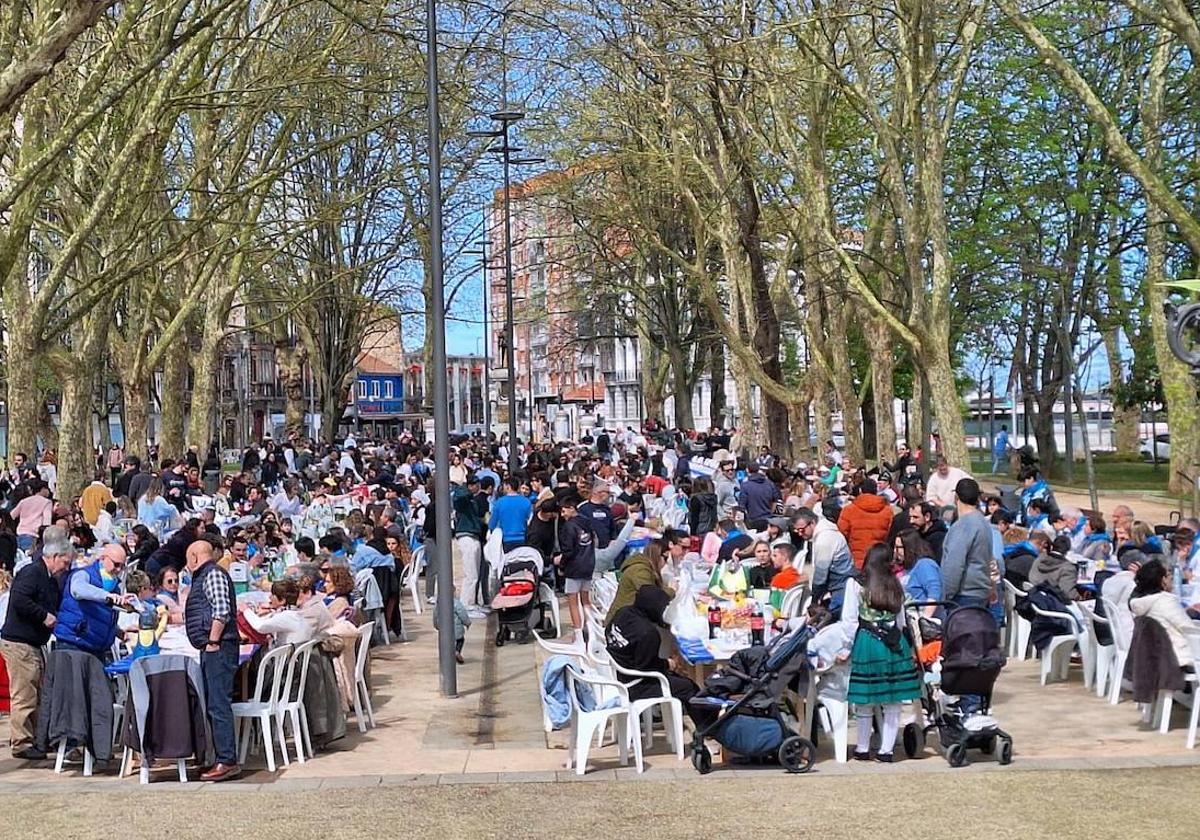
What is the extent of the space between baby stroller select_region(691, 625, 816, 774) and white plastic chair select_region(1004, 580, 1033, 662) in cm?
483

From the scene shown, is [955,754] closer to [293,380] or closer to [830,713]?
[830,713]

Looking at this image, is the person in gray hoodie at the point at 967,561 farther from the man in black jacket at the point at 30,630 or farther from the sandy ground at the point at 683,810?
the man in black jacket at the point at 30,630

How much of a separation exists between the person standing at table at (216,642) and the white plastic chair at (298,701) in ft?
1.45

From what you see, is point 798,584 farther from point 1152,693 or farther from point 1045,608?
point 1152,693

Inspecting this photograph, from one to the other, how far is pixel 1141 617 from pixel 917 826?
10.2 ft

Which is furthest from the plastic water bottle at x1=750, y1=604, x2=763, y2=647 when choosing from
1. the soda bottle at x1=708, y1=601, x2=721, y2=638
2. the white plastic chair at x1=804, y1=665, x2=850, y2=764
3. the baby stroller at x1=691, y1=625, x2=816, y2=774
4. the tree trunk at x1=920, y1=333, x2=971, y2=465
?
the tree trunk at x1=920, y1=333, x2=971, y2=465

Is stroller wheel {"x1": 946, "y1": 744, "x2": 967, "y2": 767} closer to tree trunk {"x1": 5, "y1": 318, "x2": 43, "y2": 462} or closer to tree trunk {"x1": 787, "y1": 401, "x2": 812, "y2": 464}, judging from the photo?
tree trunk {"x1": 5, "y1": 318, "x2": 43, "y2": 462}

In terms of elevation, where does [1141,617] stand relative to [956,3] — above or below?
below

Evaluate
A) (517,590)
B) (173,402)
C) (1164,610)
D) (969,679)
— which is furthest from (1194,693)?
(173,402)

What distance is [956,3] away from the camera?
908 inches

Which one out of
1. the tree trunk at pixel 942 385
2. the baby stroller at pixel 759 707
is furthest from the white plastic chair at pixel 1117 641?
the tree trunk at pixel 942 385

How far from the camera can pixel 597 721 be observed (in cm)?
1011

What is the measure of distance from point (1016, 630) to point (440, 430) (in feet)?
18.4

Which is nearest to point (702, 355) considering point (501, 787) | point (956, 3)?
point (956, 3)
